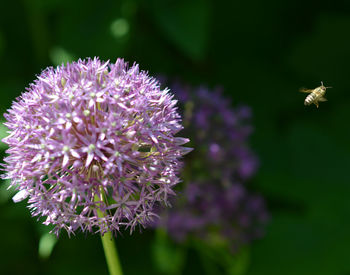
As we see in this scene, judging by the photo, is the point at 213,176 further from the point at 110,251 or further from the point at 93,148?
the point at 93,148

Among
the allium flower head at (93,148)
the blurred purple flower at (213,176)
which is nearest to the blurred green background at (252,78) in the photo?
the blurred purple flower at (213,176)

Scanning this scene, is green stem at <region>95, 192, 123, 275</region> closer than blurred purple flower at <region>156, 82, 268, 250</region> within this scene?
Yes

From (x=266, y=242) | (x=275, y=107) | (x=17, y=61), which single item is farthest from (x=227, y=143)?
(x=17, y=61)

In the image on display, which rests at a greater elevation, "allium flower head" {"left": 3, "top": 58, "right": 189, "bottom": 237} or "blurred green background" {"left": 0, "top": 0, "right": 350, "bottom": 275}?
"blurred green background" {"left": 0, "top": 0, "right": 350, "bottom": 275}

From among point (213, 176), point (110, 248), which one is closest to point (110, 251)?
point (110, 248)

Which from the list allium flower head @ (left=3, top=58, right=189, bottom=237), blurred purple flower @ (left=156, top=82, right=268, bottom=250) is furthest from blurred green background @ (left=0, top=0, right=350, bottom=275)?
allium flower head @ (left=3, top=58, right=189, bottom=237)

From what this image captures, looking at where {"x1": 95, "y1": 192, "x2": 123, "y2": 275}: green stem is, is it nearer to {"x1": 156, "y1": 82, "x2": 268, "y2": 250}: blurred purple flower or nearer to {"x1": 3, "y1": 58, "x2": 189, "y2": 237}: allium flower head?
{"x1": 3, "y1": 58, "x2": 189, "y2": 237}: allium flower head

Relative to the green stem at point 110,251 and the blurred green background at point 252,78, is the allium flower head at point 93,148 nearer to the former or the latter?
the green stem at point 110,251
